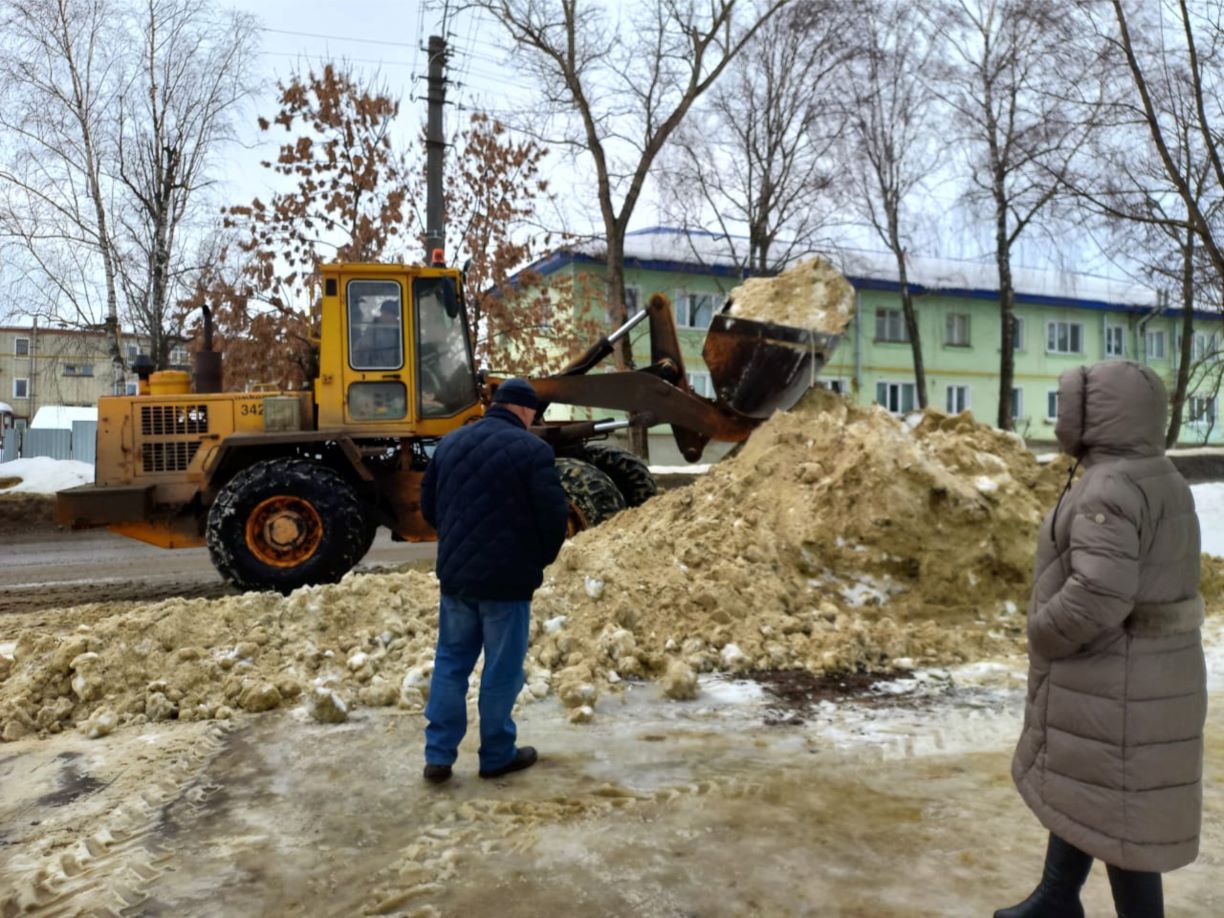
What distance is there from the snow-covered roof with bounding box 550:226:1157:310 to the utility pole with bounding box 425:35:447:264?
16.6 feet

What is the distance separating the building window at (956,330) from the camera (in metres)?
33.6

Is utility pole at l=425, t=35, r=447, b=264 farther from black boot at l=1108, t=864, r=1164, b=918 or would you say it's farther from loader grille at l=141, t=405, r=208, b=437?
black boot at l=1108, t=864, r=1164, b=918

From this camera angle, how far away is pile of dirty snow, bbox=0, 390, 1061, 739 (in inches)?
207

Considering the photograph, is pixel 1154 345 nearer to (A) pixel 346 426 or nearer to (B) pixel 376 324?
(B) pixel 376 324

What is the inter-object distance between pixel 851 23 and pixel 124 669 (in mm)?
22131

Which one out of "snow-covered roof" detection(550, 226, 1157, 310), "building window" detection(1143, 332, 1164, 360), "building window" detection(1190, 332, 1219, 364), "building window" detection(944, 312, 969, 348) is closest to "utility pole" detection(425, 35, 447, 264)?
"snow-covered roof" detection(550, 226, 1157, 310)

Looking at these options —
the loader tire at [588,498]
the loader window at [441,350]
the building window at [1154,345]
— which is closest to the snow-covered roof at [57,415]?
the loader window at [441,350]

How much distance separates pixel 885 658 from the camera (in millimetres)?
5996

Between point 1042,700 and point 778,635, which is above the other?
point 1042,700

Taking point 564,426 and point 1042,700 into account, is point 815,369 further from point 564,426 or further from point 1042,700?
point 1042,700

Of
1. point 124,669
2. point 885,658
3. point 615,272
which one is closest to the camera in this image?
point 124,669

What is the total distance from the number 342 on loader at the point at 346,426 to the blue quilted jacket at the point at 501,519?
14.3 ft

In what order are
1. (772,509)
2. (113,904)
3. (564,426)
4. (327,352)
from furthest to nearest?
1. (564,426)
2. (327,352)
3. (772,509)
4. (113,904)

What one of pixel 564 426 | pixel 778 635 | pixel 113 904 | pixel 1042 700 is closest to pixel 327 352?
pixel 564 426
